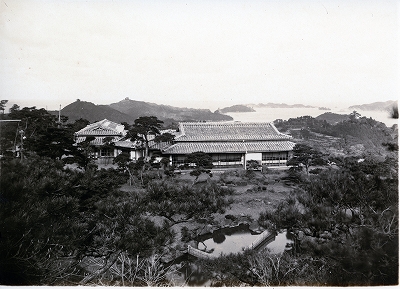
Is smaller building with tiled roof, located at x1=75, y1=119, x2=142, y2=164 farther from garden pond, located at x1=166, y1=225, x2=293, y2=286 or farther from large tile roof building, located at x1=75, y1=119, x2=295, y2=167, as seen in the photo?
garden pond, located at x1=166, y1=225, x2=293, y2=286

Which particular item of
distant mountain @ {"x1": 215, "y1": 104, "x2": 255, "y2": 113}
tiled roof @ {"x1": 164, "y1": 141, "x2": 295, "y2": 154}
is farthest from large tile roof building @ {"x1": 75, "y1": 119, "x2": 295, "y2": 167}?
distant mountain @ {"x1": 215, "y1": 104, "x2": 255, "y2": 113}

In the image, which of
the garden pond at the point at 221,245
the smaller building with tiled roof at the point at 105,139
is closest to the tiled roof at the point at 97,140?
the smaller building with tiled roof at the point at 105,139

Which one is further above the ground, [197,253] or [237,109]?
[237,109]

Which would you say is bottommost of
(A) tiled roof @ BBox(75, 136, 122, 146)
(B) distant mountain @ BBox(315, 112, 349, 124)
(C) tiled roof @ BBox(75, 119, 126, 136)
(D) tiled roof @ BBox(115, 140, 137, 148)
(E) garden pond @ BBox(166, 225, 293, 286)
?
(E) garden pond @ BBox(166, 225, 293, 286)

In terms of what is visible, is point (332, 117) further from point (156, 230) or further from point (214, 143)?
point (156, 230)

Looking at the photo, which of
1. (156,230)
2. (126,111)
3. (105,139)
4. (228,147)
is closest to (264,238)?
(228,147)

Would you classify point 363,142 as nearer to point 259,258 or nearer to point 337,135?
point 337,135

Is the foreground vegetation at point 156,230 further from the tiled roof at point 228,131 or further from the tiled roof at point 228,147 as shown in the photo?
the tiled roof at point 228,131
